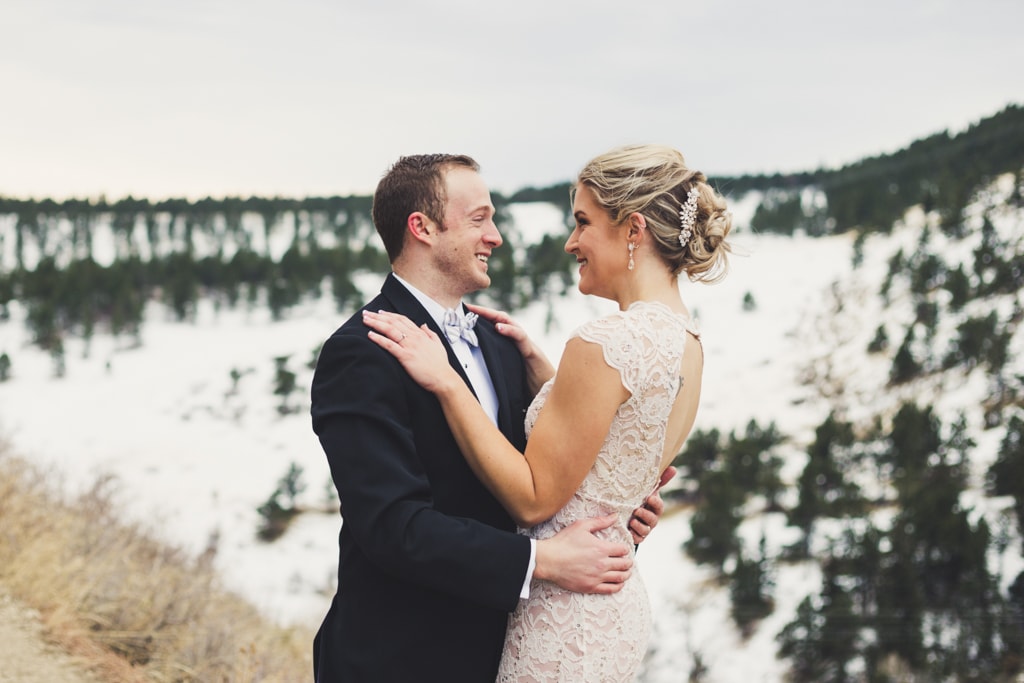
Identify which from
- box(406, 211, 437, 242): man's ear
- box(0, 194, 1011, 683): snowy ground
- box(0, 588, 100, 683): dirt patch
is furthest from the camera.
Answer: box(0, 194, 1011, 683): snowy ground

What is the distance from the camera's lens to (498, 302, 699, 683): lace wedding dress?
2527mm

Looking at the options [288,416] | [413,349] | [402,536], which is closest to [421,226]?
[413,349]

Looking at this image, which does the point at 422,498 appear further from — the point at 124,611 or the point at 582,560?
the point at 124,611

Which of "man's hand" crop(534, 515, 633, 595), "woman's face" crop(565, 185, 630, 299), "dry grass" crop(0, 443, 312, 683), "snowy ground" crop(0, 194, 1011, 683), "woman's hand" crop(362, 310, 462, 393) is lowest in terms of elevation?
"snowy ground" crop(0, 194, 1011, 683)

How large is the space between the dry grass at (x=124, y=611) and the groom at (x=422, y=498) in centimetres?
242

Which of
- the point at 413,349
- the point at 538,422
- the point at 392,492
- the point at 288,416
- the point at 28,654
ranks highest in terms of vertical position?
the point at 413,349

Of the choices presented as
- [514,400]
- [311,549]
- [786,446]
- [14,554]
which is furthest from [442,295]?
[786,446]

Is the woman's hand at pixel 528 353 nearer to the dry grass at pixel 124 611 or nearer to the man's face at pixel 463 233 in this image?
the man's face at pixel 463 233

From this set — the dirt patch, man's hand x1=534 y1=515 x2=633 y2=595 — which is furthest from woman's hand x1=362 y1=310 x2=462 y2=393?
the dirt patch

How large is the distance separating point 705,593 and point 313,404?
3516 cm

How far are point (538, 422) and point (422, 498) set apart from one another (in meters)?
0.42

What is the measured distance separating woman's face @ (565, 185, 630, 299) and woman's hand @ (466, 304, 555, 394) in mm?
443

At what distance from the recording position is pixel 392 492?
7.33ft

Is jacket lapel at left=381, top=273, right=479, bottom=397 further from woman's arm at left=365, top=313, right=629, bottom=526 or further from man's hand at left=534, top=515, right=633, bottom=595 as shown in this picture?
man's hand at left=534, top=515, right=633, bottom=595
